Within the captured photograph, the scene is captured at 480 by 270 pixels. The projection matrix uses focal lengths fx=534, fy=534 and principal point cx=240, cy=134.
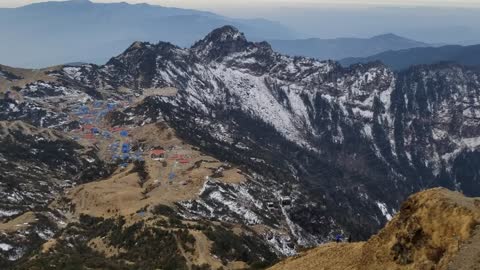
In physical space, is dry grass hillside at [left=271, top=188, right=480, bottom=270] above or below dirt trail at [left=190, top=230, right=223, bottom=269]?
above

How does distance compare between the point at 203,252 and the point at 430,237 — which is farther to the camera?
the point at 203,252

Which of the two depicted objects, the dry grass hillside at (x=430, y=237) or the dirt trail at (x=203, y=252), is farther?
the dirt trail at (x=203, y=252)

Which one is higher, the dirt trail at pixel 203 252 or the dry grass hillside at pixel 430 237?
the dry grass hillside at pixel 430 237

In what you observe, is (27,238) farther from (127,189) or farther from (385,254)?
(385,254)

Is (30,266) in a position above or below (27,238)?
above

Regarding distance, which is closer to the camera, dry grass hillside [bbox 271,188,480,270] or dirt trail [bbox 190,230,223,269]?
dry grass hillside [bbox 271,188,480,270]

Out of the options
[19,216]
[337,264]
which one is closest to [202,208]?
[19,216]

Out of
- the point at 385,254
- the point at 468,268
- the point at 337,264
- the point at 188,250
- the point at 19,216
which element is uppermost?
the point at 468,268

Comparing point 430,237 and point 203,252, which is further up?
point 430,237
